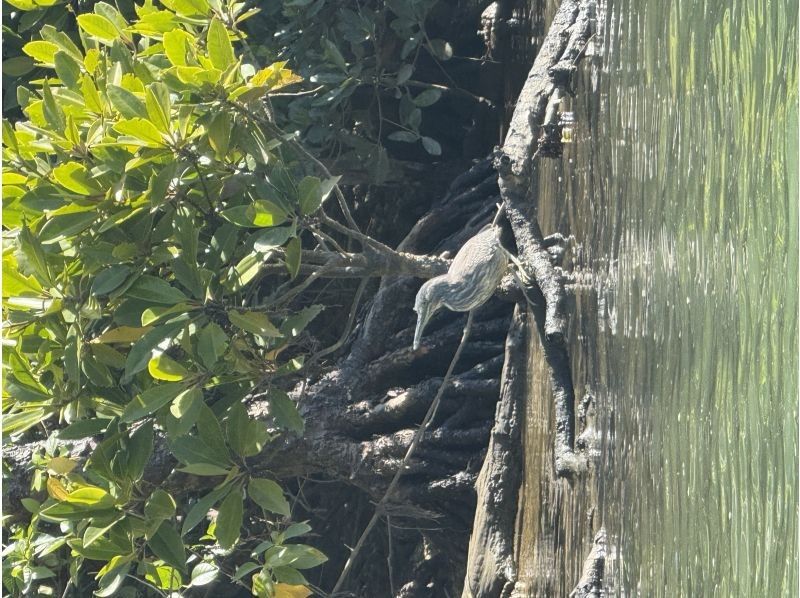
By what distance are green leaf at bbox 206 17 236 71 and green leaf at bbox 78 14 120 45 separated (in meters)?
0.36

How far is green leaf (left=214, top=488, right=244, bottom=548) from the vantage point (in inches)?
69.1

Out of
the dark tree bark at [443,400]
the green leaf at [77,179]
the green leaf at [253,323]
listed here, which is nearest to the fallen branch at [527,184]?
the dark tree bark at [443,400]

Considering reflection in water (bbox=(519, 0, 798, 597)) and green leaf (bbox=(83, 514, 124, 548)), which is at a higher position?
reflection in water (bbox=(519, 0, 798, 597))

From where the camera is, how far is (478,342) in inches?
89.0

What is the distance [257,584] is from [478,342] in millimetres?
683

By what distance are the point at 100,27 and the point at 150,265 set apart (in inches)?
19.3

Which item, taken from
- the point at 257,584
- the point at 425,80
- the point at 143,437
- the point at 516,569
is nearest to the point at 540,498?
the point at 516,569

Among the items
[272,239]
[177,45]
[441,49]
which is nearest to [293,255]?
[272,239]

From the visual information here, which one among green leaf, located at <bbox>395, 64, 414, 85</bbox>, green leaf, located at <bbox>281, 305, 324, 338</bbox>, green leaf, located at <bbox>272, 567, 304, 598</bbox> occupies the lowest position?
green leaf, located at <bbox>272, 567, 304, 598</bbox>

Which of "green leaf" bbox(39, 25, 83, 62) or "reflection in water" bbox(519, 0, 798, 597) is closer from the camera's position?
"reflection in water" bbox(519, 0, 798, 597)

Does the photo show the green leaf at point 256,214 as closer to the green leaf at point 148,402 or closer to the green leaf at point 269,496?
the green leaf at point 148,402

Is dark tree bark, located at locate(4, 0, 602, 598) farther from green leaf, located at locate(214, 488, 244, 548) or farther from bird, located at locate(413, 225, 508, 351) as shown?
green leaf, located at locate(214, 488, 244, 548)


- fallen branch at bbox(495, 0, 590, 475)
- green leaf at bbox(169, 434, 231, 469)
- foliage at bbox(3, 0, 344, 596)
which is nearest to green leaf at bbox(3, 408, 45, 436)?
foliage at bbox(3, 0, 344, 596)

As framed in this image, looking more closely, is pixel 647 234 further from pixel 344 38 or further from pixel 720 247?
pixel 344 38
